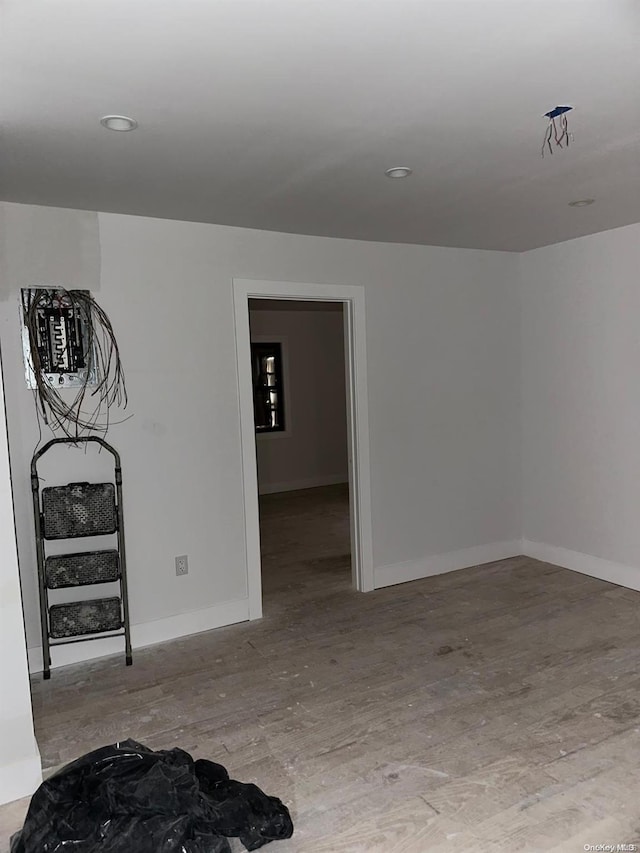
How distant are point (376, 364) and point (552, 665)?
2094 millimetres

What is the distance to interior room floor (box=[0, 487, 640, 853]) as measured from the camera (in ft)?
6.82

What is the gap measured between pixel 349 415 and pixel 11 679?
101 inches

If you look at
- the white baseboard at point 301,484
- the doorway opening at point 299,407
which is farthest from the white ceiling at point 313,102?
the white baseboard at point 301,484

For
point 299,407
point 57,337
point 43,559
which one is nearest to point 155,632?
point 43,559

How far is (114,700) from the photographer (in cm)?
291

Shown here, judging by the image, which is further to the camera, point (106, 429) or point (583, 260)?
point (583, 260)

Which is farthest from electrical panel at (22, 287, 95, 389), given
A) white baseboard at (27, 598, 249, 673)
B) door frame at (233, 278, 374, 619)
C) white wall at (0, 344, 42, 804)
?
white baseboard at (27, 598, 249, 673)

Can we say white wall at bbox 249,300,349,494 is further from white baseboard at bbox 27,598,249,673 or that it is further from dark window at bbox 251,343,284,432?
white baseboard at bbox 27,598,249,673

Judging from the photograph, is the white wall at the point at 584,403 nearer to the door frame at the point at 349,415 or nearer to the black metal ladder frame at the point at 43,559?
the door frame at the point at 349,415

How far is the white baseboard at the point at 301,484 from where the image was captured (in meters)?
8.00

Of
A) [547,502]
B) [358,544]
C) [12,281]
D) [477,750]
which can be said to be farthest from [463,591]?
[12,281]

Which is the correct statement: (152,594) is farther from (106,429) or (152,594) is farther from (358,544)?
(358,544)

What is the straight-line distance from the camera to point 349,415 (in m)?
4.22

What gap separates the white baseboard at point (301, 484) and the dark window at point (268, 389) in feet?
2.34
